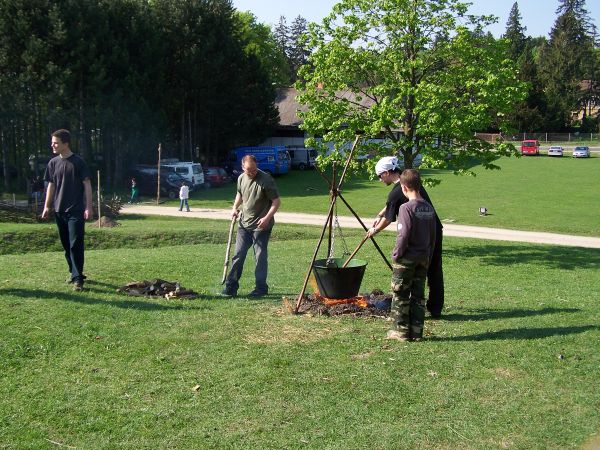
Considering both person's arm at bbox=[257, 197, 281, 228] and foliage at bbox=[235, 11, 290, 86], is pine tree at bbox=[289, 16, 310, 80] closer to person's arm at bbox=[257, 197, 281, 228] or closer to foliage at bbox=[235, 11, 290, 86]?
foliage at bbox=[235, 11, 290, 86]

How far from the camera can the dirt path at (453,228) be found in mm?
22688

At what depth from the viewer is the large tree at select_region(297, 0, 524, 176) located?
49.4 feet

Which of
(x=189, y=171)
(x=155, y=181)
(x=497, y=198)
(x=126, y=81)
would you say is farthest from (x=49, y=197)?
(x=497, y=198)

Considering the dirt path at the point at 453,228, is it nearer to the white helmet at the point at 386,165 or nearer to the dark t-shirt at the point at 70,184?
the white helmet at the point at 386,165

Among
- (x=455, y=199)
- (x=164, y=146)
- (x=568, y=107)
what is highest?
(x=568, y=107)

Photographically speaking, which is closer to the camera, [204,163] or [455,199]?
[455,199]

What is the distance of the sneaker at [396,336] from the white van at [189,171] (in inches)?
1271

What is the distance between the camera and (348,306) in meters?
8.02

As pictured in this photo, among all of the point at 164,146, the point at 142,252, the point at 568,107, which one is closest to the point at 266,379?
the point at 142,252

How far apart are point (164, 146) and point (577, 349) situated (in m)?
41.7

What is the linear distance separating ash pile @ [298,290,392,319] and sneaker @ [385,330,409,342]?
834 mm

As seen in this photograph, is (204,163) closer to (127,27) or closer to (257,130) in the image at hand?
(257,130)

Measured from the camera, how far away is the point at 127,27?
39.5 metres

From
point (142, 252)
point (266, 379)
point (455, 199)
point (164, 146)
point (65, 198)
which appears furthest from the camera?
point (164, 146)
